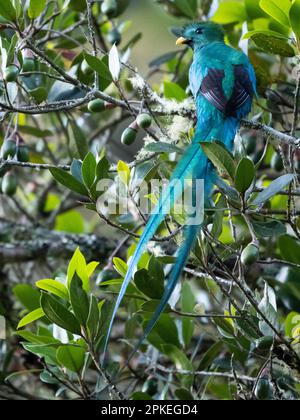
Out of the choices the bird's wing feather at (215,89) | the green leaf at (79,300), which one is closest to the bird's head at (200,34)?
the bird's wing feather at (215,89)

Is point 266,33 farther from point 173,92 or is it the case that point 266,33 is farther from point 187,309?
point 187,309

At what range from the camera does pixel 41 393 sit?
11.6 ft

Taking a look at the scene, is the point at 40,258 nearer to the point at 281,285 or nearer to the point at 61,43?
the point at 61,43

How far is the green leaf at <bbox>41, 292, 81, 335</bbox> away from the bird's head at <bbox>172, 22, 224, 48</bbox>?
164 centimetres

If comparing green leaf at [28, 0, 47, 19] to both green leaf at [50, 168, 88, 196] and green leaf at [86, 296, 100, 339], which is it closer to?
green leaf at [50, 168, 88, 196]

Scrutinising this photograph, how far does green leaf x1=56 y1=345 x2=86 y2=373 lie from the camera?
7.84 ft

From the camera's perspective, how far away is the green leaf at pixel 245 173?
2.14 metres

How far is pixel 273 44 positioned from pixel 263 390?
4.00ft

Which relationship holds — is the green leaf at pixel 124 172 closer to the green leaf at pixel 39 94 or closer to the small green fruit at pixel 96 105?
the small green fruit at pixel 96 105

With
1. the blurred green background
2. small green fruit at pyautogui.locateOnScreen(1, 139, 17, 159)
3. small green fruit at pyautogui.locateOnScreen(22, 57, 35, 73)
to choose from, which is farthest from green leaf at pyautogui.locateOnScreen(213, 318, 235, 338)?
the blurred green background

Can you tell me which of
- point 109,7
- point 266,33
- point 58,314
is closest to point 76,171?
point 58,314

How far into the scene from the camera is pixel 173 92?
3.00 metres

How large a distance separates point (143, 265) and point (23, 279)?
145 cm
